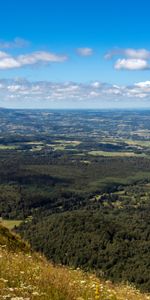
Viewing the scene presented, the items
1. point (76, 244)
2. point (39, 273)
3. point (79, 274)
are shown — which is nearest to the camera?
point (39, 273)

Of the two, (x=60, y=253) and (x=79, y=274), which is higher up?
(x=79, y=274)

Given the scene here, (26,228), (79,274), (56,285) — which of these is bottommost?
(26,228)

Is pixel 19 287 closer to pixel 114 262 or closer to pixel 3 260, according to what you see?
pixel 3 260

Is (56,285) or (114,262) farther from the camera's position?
(114,262)

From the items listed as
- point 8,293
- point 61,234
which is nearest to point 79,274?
point 8,293

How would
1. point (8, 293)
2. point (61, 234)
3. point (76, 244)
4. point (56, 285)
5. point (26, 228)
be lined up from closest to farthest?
1. point (8, 293)
2. point (56, 285)
3. point (76, 244)
4. point (61, 234)
5. point (26, 228)

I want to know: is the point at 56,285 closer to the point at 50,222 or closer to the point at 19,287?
the point at 19,287

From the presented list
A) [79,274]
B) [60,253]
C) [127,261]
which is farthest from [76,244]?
[79,274]

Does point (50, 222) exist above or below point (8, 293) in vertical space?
below

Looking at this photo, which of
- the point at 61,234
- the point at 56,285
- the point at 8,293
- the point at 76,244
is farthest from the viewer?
the point at 61,234
